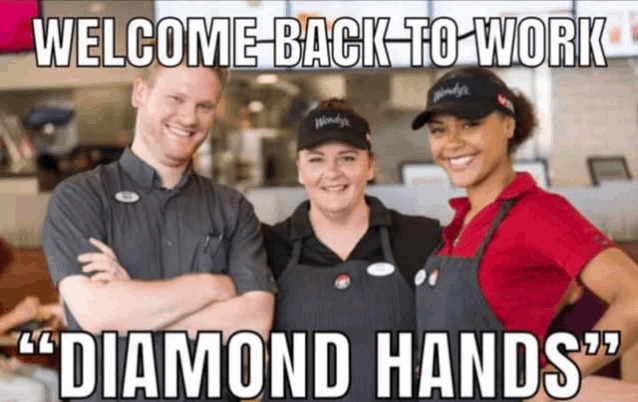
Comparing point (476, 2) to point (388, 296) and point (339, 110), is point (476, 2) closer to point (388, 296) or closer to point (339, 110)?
point (339, 110)

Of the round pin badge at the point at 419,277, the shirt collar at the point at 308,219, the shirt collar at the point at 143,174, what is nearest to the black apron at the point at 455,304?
the round pin badge at the point at 419,277

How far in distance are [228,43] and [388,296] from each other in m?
0.61

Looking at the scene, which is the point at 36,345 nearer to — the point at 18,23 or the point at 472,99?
the point at 18,23

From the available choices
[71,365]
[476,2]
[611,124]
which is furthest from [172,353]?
[611,124]

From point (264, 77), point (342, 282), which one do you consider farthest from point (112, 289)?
point (264, 77)

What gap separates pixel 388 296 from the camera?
1.57 meters

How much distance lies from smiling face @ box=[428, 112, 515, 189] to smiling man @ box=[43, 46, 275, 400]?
39cm

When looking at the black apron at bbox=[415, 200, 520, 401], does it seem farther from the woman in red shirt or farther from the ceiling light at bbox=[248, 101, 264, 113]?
the ceiling light at bbox=[248, 101, 264, 113]

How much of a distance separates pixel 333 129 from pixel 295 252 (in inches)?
9.8

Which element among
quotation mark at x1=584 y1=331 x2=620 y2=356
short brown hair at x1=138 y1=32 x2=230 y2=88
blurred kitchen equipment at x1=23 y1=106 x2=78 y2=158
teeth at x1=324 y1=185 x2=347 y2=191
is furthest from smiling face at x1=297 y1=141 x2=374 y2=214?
blurred kitchen equipment at x1=23 y1=106 x2=78 y2=158

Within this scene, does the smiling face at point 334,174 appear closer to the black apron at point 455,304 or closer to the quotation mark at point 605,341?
the black apron at point 455,304

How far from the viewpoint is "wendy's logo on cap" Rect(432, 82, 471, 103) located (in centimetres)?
144

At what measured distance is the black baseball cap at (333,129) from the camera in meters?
1.55

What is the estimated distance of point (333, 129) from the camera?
1.55 metres
